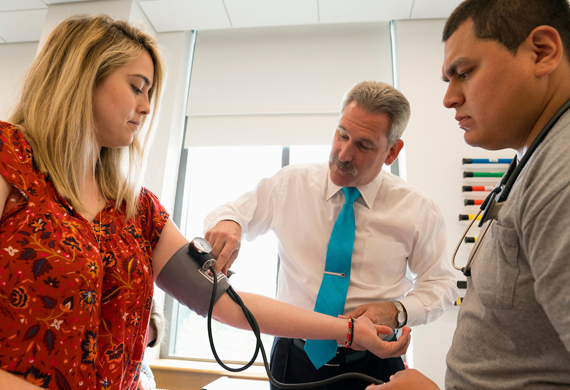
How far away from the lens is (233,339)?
293cm

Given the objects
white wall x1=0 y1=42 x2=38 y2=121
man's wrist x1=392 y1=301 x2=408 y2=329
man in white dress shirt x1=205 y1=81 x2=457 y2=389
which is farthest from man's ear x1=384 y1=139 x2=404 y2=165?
white wall x1=0 y1=42 x2=38 y2=121

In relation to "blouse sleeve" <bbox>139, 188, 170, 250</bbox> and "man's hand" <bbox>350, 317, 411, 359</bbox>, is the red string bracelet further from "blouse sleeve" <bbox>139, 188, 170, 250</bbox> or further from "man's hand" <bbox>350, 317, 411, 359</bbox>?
"blouse sleeve" <bbox>139, 188, 170, 250</bbox>

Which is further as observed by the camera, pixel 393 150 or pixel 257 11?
pixel 257 11

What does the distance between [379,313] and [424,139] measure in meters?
1.89

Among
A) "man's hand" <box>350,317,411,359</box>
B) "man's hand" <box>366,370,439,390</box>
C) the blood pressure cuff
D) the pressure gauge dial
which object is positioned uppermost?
the pressure gauge dial

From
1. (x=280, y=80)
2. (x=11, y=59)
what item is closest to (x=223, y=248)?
Answer: (x=280, y=80)

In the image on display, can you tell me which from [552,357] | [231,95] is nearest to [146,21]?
[231,95]

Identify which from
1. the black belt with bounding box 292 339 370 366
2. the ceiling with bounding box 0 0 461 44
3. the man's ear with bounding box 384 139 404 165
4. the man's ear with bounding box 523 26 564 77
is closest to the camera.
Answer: the man's ear with bounding box 523 26 564 77

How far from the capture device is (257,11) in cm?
303

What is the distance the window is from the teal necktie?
162 centimetres

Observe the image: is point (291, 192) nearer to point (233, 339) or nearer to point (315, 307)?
point (315, 307)

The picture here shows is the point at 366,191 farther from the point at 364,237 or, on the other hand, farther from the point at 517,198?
the point at 517,198

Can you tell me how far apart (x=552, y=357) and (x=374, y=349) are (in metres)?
0.58

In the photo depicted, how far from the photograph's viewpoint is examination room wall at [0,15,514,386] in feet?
8.04
